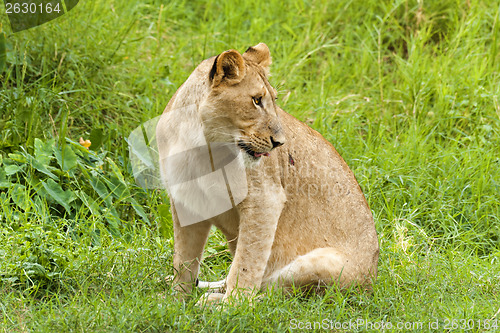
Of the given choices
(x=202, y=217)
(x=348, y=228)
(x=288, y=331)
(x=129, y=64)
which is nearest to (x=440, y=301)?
(x=348, y=228)

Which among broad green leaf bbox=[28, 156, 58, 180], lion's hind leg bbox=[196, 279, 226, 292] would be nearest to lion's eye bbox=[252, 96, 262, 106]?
lion's hind leg bbox=[196, 279, 226, 292]

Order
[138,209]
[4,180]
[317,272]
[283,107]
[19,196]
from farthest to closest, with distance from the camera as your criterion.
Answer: [283,107] < [138,209] < [4,180] < [19,196] < [317,272]

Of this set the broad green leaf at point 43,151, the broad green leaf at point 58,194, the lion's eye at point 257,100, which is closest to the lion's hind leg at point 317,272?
the lion's eye at point 257,100

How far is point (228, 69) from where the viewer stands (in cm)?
372

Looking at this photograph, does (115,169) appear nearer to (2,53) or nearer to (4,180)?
(4,180)

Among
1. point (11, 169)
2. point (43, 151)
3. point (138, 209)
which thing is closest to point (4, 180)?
point (11, 169)

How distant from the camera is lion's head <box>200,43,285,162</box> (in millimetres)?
3736

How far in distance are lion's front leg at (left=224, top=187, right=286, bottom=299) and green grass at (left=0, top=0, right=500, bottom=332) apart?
0.17 meters

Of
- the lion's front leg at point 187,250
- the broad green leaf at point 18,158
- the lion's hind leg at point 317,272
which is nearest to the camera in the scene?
the lion's hind leg at point 317,272

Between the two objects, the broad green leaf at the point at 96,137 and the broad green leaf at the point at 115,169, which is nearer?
the broad green leaf at the point at 115,169

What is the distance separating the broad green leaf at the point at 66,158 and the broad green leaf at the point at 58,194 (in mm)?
173

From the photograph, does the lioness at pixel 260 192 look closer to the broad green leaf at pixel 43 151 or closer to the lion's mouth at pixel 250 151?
the lion's mouth at pixel 250 151

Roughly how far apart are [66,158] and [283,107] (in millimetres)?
2310

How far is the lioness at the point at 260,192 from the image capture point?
3.79m
